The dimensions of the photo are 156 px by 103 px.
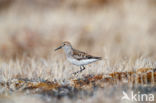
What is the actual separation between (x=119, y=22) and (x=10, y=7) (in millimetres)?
7237

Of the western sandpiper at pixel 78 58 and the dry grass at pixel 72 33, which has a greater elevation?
the dry grass at pixel 72 33

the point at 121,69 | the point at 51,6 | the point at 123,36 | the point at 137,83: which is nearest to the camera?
the point at 137,83

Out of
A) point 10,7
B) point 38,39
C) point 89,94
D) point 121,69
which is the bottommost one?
point 89,94

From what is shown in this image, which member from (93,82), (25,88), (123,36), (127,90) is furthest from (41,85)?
(123,36)

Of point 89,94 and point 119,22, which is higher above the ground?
point 119,22

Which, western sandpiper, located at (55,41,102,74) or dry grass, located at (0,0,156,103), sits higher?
dry grass, located at (0,0,156,103)

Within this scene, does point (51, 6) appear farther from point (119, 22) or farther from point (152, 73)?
point (152, 73)

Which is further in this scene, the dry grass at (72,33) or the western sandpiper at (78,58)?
the dry grass at (72,33)

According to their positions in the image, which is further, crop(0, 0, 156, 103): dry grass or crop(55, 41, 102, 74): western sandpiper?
crop(0, 0, 156, 103): dry grass

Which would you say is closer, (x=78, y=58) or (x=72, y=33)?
(x=78, y=58)

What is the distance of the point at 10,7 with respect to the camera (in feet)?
78.2

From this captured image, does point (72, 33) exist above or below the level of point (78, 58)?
above

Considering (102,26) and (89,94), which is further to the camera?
(102,26)

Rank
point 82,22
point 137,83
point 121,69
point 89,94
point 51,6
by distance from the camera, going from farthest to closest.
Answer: point 51,6 → point 82,22 → point 121,69 → point 137,83 → point 89,94
